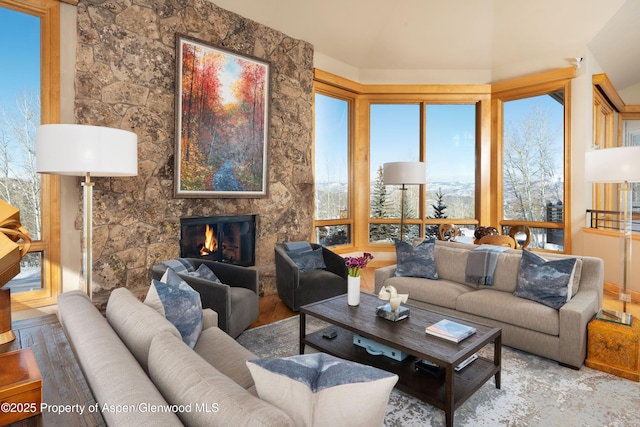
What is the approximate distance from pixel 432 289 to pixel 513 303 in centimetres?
74

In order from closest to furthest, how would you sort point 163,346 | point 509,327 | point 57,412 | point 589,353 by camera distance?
point 57,412
point 163,346
point 589,353
point 509,327

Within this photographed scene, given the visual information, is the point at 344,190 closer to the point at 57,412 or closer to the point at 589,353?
the point at 589,353

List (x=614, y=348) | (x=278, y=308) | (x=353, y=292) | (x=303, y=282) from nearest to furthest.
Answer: (x=614, y=348) → (x=353, y=292) → (x=303, y=282) → (x=278, y=308)

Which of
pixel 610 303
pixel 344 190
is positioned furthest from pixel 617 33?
pixel 344 190

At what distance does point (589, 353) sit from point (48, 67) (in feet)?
16.9

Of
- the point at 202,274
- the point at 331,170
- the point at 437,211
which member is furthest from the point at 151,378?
the point at 437,211

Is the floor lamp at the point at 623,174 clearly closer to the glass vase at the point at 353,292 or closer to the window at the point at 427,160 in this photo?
the glass vase at the point at 353,292

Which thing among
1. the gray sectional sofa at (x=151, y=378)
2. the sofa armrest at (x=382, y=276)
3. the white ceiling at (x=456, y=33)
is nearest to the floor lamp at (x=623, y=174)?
the sofa armrest at (x=382, y=276)

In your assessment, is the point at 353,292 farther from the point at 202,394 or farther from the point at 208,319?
the point at 202,394

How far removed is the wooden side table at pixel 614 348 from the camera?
2.60 meters

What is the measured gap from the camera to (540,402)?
91.5 inches

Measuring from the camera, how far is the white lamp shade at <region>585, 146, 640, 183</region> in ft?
9.78

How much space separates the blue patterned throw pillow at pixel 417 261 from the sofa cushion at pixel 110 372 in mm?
3051

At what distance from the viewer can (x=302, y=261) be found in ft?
14.4
